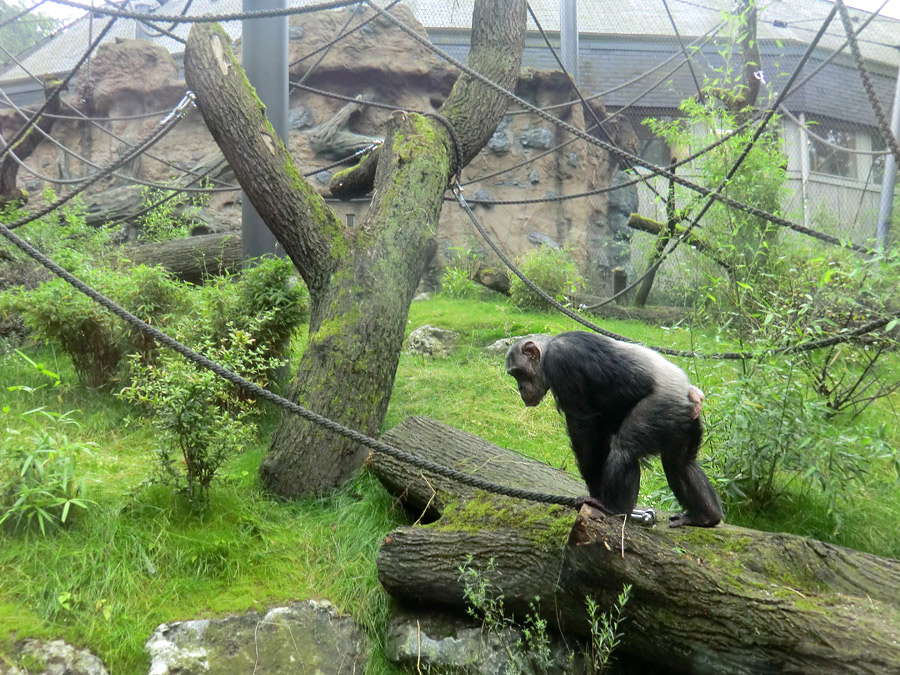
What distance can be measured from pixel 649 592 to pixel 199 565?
2163 mm

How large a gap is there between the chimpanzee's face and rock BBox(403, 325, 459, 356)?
374 cm

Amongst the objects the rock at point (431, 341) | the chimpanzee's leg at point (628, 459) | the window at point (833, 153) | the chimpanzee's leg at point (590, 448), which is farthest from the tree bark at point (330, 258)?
the window at point (833, 153)

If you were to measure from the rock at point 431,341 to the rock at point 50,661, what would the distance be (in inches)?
191

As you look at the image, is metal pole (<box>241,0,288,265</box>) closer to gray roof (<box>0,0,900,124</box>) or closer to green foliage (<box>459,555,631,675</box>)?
green foliage (<box>459,555,631,675</box>)

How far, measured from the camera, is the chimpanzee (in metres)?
3.03

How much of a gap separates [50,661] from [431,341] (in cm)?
513

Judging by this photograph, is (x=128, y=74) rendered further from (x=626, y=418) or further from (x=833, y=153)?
(x=833, y=153)

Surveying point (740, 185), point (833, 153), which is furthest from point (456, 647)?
point (833, 153)

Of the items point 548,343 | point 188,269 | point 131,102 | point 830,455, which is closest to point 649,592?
point 548,343

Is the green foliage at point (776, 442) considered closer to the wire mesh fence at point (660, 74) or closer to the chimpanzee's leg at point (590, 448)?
the chimpanzee's leg at point (590, 448)

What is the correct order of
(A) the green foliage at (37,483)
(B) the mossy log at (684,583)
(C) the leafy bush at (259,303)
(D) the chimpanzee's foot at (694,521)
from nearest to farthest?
(B) the mossy log at (684,583)
(D) the chimpanzee's foot at (694,521)
(A) the green foliage at (37,483)
(C) the leafy bush at (259,303)

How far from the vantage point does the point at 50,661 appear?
9.16 ft

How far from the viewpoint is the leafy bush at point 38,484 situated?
3184 millimetres

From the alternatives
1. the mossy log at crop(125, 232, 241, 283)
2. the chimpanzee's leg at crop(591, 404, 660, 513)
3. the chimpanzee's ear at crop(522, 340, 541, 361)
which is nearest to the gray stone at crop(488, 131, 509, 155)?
the mossy log at crop(125, 232, 241, 283)
